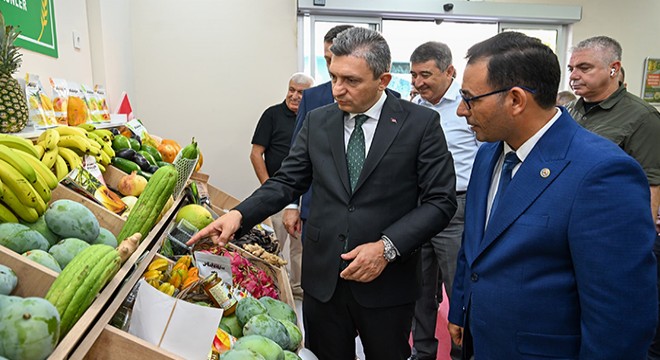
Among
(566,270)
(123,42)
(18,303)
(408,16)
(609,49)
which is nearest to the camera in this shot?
(18,303)

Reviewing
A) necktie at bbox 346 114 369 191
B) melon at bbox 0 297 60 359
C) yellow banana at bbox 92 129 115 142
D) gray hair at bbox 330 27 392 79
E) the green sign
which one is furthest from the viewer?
yellow banana at bbox 92 129 115 142

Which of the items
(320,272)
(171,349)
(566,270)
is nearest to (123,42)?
(320,272)

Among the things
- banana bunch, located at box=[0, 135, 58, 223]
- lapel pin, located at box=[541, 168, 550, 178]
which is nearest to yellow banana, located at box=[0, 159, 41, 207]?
banana bunch, located at box=[0, 135, 58, 223]

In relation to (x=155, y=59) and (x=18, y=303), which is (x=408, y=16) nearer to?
(x=155, y=59)

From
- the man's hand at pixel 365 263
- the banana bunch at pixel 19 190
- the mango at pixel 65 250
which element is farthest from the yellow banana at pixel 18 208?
the man's hand at pixel 365 263

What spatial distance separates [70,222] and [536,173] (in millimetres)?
1260

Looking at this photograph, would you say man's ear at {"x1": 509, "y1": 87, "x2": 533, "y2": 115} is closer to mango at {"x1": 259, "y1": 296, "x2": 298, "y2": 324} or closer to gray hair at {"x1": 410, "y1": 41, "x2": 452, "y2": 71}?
mango at {"x1": 259, "y1": 296, "x2": 298, "y2": 324}

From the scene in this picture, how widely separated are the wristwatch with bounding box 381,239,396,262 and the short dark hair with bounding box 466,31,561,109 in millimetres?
651

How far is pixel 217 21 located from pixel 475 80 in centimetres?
402

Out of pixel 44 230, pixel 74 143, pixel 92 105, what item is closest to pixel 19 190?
pixel 44 230

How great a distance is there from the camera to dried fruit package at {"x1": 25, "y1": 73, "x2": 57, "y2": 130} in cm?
204

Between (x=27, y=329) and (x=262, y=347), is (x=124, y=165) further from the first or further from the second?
(x=27, y=329)

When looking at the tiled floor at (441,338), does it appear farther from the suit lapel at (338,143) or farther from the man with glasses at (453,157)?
the suit lapel at (338,143)

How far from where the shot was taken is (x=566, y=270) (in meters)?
1.17
